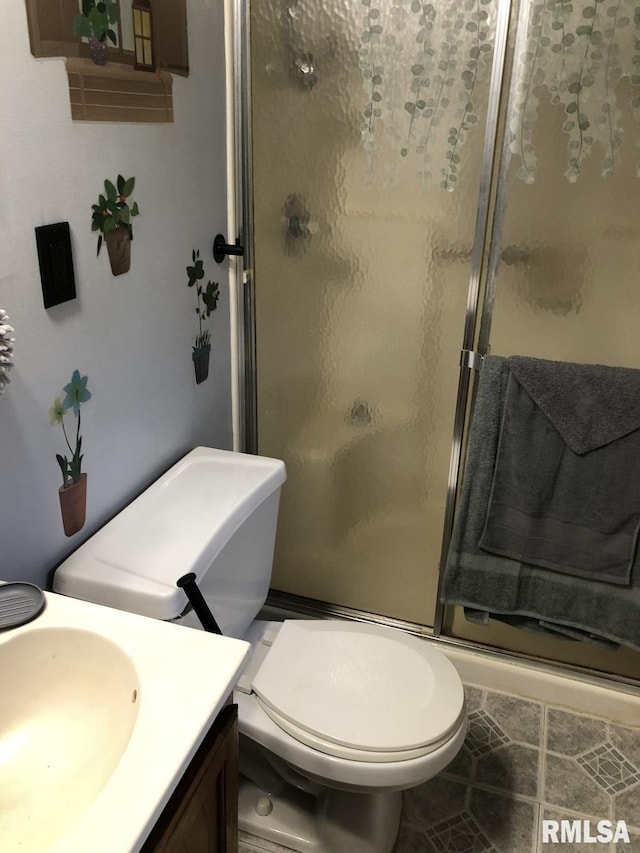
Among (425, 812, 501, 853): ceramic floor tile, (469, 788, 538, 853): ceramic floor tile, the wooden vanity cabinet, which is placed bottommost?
(425, 812, 501, 853): ceramic floor tile

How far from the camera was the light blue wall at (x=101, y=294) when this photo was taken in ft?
3.46

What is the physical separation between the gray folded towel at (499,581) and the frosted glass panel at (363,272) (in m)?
0.12

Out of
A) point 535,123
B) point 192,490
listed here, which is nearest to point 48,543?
point 192,490

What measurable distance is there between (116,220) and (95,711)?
2.74 feet

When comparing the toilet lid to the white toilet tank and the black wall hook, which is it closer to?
the white toilet tank

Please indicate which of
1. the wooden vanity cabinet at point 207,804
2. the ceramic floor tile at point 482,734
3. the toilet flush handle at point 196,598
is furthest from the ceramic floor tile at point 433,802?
the toilet flush handle at point 196,598

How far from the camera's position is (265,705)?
140 centimetres

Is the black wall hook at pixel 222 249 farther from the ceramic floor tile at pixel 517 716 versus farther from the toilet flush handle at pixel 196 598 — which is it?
the ceramic floor tile at pixel 517 716

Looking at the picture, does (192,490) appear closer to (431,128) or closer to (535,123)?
(431,128)

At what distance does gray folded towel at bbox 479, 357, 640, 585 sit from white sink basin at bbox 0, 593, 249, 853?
0.93 metres

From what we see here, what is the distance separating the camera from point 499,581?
69.6 inches

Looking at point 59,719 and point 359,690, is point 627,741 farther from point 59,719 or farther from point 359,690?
point 59,719

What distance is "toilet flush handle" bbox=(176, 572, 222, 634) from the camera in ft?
3.89

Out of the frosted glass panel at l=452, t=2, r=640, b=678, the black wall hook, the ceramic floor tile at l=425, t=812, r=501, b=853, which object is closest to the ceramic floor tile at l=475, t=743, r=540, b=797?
the ceramic floor tile at l=425, t=812, r=501, b=853
